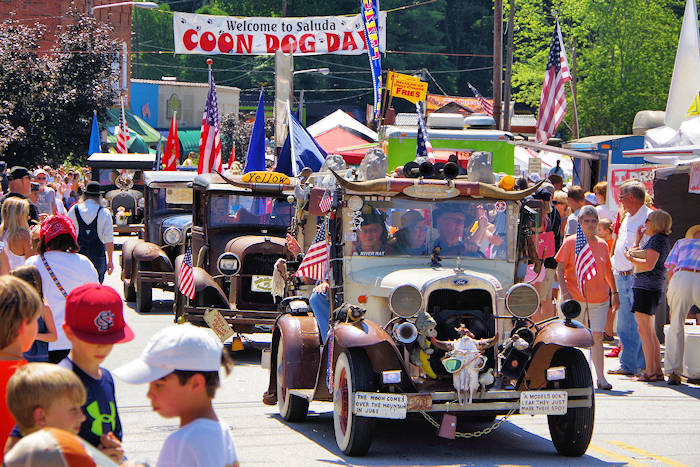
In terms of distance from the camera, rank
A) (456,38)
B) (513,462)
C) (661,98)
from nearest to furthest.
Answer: (513,462) → (661,98) → (456,38)

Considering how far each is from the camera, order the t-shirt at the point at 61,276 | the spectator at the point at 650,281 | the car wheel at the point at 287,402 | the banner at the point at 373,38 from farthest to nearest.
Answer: the banner at the point at 373,38, the spectator at the point at 650,281, the car wheel at the point at 287,402, the t-shirt at the point at 61,276

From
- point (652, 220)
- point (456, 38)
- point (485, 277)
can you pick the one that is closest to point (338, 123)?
point (652, 220)

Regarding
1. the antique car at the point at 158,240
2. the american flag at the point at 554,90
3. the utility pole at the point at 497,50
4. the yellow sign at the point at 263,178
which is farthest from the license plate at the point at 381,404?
the utility pole at the point at 497,50

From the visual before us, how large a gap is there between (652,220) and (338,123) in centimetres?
2151

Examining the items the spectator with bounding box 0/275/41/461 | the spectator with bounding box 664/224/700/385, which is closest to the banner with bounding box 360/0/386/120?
the spectator with bounding box 664/224/700/385

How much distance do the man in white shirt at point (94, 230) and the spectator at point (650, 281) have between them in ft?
18.7

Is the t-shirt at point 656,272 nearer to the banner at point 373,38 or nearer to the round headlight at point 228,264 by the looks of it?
the round headlight at point 228,264

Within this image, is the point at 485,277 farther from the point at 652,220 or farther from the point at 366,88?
the point at 366,88

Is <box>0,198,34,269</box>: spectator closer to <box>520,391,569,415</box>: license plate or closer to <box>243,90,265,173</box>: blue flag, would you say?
<box>520,391,569,415</box>: license plate

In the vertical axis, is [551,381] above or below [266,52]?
below

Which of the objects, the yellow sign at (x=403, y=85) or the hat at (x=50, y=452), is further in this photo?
the yellow sign at (x=403, y=85)

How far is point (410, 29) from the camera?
69312 millimetres

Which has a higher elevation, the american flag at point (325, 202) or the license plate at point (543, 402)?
the american flag at point (325, 202)

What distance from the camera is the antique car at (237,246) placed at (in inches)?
508
